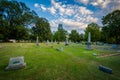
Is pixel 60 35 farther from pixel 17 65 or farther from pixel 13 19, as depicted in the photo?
pixel 17 65

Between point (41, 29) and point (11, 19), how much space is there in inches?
841

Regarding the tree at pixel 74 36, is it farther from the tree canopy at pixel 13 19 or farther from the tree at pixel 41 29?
the tree canopy at pixel 13 19

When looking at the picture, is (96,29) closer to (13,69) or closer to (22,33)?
(22,33)

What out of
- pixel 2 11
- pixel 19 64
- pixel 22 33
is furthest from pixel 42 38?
pixel 19 64

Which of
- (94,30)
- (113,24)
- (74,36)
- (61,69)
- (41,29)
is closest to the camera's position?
(61,69)

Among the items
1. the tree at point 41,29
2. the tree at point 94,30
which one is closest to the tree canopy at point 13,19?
the tree at point 41,29

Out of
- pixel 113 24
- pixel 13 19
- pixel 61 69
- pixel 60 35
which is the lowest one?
pixel 61 69

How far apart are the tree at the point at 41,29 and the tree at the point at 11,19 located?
44.2ft

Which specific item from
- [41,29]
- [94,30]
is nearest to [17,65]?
[94,30]

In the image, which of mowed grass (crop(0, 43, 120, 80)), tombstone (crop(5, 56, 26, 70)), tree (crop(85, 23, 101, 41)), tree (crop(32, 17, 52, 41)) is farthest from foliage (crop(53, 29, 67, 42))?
tombstone (crop(5, 56, 26, 70))

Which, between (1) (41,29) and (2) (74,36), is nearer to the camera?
(1) (41,29)

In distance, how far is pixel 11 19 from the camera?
1838 inches

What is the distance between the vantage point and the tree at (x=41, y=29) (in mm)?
63781

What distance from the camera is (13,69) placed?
6.92 metres
